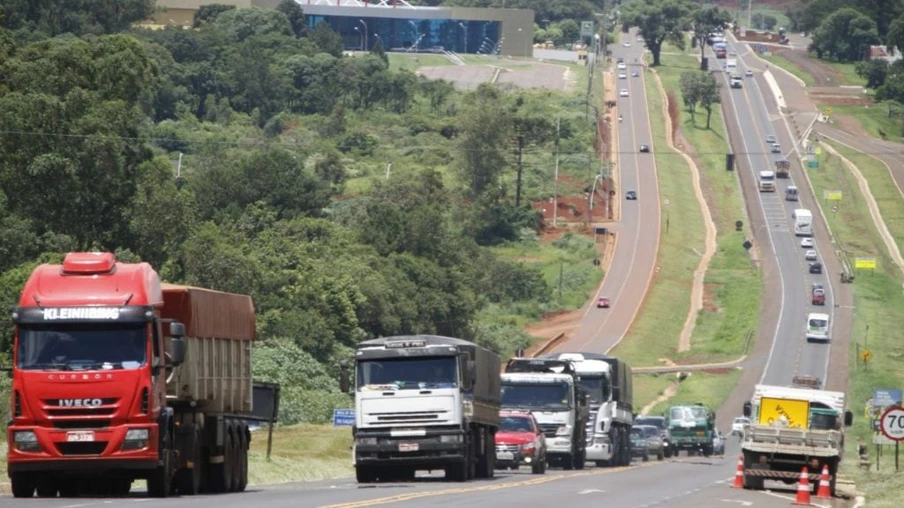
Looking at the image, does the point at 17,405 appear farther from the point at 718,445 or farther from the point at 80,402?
the point at 718,445

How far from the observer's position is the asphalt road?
113 meters

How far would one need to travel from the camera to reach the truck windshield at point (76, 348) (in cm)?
2670

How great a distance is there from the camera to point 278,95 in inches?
7249

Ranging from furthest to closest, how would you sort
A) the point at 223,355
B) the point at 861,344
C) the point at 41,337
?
the point at 861,344
the point at 223,355
the point at 41,337

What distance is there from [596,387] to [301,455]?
11.4 meters

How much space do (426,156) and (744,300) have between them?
4262 centimetres

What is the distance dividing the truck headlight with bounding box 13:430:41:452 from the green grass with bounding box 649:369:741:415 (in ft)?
211

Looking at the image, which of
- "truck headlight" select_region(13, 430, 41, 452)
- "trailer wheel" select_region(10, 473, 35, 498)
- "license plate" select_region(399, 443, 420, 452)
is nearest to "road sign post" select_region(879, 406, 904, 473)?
"license plate" select_region(399, 443, 420, 452)

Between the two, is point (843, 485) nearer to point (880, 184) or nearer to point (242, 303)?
point (242, 303)

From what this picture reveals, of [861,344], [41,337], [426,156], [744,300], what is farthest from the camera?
[426,156]

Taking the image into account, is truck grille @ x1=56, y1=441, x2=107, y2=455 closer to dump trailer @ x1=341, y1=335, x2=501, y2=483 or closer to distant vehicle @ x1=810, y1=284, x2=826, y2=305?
dump trailer @ x1=341, y1=335, x2=501, y2=483

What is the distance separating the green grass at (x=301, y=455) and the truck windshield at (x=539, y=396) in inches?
188

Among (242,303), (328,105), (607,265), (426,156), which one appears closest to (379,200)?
(607,265)

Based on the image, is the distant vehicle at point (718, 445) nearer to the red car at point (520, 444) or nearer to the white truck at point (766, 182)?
the red car at point (520, 444)
